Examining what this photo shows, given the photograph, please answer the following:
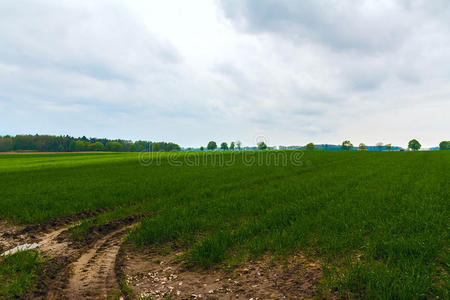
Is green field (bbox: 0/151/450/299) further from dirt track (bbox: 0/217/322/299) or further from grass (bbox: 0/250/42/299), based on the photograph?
grass (bbox: 0/250/42/299)

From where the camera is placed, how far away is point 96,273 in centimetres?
500

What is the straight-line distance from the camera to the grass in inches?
166

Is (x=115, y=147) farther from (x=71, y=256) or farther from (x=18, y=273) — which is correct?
(x=18, y=273)

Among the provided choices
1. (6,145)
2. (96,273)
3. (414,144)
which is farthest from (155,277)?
(414,144)

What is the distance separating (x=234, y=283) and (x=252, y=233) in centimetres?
227

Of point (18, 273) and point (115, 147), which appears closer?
point (18, 273)

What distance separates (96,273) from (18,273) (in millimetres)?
1820

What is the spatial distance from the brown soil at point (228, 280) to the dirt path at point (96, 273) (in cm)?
37

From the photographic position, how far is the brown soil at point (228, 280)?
4031mm

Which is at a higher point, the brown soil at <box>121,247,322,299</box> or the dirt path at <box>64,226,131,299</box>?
the brown soil at <box>121,247,322,299</box>

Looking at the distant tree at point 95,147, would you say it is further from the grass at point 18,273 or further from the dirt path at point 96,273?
the dirt path at point 96,273

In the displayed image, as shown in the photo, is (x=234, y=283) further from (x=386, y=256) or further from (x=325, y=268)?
(x=386, y=256)

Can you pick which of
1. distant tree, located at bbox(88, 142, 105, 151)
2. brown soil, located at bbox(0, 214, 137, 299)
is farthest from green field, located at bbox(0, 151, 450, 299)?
distant tree, located at bbox(88, 142, 105, 151)

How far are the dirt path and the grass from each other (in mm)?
769
